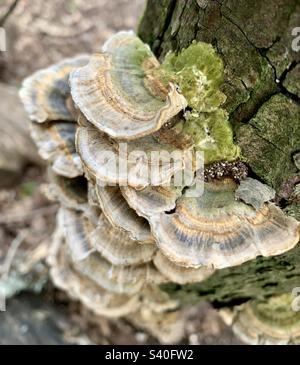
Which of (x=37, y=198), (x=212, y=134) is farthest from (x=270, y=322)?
(x=37, y=198)

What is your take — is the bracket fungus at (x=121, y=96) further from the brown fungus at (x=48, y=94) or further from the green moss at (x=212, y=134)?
the brown fungus at (x=48, y=94)

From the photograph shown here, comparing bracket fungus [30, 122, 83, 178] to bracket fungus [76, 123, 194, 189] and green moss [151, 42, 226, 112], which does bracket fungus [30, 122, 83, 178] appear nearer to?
bracket fungus [76, 123, 194, 189]

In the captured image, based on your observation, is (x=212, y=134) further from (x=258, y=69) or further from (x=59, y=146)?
(x=59, y=146)

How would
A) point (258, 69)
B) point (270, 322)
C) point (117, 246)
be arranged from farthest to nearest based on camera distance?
point (270, 322) < point (117, 246) < point (258, 69)

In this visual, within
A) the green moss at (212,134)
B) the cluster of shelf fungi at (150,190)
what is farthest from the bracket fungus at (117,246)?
the green moss at (212,134)

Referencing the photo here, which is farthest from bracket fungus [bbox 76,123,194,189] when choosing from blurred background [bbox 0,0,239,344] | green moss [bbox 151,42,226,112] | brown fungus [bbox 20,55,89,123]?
blurred background [bbox 0,0,239,344]

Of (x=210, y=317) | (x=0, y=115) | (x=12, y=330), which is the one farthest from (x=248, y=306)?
(x=0, y=115)

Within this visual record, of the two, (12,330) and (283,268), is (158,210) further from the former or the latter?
(12,330)
